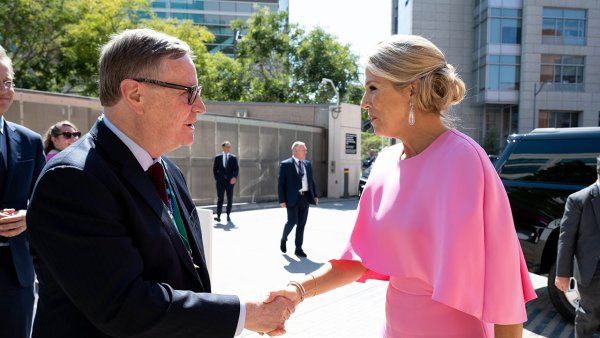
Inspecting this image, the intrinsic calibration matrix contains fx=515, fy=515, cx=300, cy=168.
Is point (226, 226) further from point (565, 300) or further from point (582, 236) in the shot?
point (582, 236)

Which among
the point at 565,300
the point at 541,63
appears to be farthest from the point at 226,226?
the point at 541,63

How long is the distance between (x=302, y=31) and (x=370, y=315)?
36317 mm

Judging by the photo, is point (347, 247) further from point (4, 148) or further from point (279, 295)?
point (4, 148)

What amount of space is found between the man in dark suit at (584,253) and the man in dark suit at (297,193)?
213 inches

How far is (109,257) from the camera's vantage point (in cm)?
144

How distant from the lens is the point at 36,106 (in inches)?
457

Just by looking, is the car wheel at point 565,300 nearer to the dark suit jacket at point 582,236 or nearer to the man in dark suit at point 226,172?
the dark suit jacket at point 582,236

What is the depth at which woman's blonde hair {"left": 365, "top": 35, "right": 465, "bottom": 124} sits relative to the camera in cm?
212

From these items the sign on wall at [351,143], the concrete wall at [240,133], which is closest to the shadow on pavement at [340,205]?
the concrete wall at [240,133]

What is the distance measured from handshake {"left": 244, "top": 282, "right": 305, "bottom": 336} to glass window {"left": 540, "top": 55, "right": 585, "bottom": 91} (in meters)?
49.5

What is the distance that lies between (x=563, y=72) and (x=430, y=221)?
168 feet

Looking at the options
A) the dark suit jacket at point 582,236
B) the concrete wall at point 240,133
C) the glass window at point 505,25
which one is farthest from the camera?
the glass window at point 505,25

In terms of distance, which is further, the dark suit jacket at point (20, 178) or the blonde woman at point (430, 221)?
the dark suit jacket at point (20, 178)

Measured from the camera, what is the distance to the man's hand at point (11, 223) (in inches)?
103
